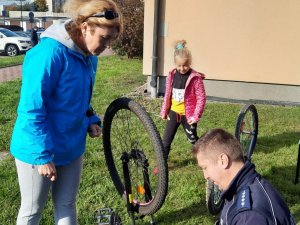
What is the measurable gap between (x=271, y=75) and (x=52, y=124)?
279 inches

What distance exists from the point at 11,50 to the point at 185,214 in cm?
2121

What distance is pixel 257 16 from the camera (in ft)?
27.8

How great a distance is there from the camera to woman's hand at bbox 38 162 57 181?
7.32 ft

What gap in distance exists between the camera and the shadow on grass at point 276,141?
221 inches

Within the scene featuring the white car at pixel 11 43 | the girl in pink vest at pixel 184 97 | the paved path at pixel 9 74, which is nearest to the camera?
the girl in pink vest at pixel 184 97

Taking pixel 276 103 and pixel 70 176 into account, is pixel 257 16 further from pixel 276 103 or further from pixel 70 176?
pixel 70 176

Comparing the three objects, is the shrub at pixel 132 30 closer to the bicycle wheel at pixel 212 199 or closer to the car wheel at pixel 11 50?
the car wheel at pixel 11 50

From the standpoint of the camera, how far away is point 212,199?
353 centimetres

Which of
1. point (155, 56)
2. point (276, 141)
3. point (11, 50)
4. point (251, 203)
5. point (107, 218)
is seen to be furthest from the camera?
point (11, 50)

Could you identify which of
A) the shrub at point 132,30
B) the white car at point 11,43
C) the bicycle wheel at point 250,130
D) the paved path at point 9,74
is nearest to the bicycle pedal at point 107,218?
the bicycle wheel at point 250,130

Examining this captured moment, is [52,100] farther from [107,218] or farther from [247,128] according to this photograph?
[247,128]

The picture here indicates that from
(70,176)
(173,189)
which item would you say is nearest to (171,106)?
(173,189)

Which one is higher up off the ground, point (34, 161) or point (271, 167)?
point (34, 161)

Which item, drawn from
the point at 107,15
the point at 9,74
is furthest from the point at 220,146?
the point at 9,74
